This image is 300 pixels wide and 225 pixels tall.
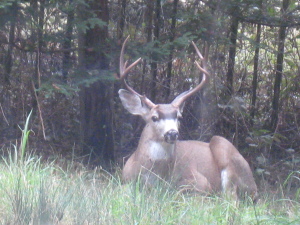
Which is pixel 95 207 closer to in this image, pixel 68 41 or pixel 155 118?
pixel 155 118

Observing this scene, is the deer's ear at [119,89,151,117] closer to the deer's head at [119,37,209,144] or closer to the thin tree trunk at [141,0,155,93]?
the deer's head at [119,37,209,144]

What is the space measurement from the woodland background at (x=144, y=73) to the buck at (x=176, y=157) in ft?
1.80

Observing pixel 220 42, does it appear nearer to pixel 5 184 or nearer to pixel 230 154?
pixel 230 154

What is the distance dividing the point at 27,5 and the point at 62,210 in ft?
11.0

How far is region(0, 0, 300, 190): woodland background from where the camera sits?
24.6 feet

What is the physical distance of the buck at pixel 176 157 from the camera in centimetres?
650

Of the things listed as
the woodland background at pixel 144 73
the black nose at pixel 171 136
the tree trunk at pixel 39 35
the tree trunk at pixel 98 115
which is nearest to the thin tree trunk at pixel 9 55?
the woodland background at pixel 144 73

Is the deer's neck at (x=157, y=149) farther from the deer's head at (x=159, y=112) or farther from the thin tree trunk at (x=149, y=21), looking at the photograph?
the thin tree trunk at (x=149, y=21)

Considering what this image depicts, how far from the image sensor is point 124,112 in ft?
30.6

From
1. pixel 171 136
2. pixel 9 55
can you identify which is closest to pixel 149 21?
pixel 9 55

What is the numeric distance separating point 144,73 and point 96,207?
5323 millimetres

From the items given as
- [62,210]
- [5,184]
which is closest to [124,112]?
[5,184]

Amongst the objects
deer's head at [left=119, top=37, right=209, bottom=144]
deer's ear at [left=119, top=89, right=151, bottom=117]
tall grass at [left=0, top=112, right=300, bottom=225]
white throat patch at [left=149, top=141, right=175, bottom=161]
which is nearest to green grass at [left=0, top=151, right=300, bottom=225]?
tall grass at [left=0, top=112, right=300, bottom=225]

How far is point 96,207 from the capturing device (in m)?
4.27
